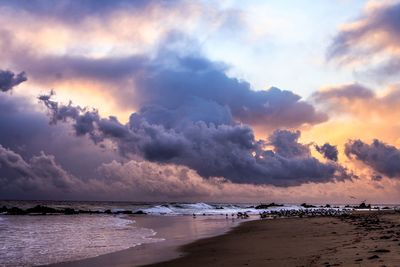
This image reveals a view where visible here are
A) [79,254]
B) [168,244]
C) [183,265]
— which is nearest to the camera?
[183,265]

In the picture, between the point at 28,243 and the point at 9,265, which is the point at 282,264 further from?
the point at 28,243

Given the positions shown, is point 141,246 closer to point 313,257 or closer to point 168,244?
point 168,244

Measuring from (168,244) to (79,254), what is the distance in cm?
743

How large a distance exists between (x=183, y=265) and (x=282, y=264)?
5.24m

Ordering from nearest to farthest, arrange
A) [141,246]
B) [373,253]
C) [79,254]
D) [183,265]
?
1. [373,253]
2. [183,265]
3. [79,254]
4. [141,246]

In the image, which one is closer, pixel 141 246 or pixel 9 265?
pixel 9 265

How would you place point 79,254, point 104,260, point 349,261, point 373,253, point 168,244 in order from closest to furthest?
point 349,261, point 373,253, point 104,260, point 79,254, point 168,244

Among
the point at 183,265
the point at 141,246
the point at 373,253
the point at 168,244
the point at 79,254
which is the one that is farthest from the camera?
the point at 168,244

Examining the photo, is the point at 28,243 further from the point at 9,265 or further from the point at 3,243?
the point at 9,265

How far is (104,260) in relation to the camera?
21.1 m

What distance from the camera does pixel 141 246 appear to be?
27.3m

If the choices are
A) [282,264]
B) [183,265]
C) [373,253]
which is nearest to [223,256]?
[183,265]

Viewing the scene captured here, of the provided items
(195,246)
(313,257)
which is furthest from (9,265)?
(313,257)

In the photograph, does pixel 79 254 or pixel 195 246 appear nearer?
pixel 79 254
